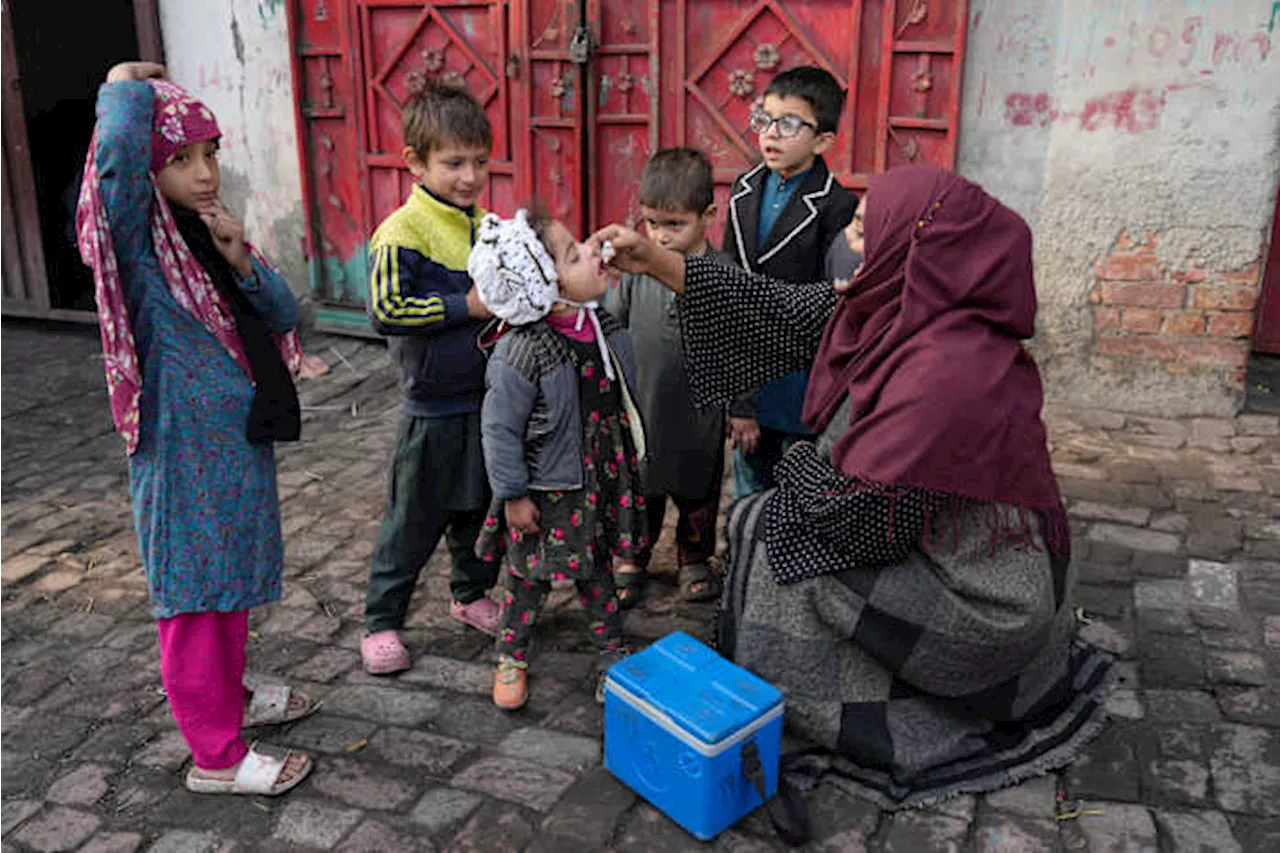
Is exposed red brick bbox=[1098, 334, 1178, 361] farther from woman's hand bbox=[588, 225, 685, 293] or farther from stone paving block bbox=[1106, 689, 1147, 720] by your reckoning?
woman's hand bbox=[588, 225, 685, 293]

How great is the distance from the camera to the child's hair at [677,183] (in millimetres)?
3379

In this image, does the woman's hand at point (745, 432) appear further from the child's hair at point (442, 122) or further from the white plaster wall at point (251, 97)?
the white plaster wall at point (251, 97)

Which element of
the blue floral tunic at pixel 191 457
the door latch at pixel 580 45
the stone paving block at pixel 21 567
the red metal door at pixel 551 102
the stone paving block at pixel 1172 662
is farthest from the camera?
the red metal door at pixel 551 102

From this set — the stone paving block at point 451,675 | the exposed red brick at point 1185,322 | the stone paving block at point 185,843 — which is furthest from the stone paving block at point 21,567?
the exposed red brick at point 1185,322

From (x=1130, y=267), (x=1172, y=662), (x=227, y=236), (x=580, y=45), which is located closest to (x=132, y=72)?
(x=227, y=236)

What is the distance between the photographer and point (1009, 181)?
5559 mm

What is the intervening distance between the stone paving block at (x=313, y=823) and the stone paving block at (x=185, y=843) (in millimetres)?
144

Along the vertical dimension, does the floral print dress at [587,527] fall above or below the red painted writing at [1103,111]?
below

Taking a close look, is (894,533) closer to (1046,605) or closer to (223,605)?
(1046,605)

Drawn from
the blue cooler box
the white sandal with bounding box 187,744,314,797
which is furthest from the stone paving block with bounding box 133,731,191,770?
the blue cooler box

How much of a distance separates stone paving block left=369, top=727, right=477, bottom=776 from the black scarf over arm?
0.94 m

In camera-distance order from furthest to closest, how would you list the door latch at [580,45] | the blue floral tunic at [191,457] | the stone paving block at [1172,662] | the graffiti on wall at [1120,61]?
the door latch at [580,45], the graffiti on wall at [1120,61], the stone paving block at [1172,662], the blue floral tunic at [191,457]

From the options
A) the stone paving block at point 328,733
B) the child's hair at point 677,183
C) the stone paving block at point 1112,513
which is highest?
the child's hair at point 677,183

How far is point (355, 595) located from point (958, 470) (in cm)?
227
